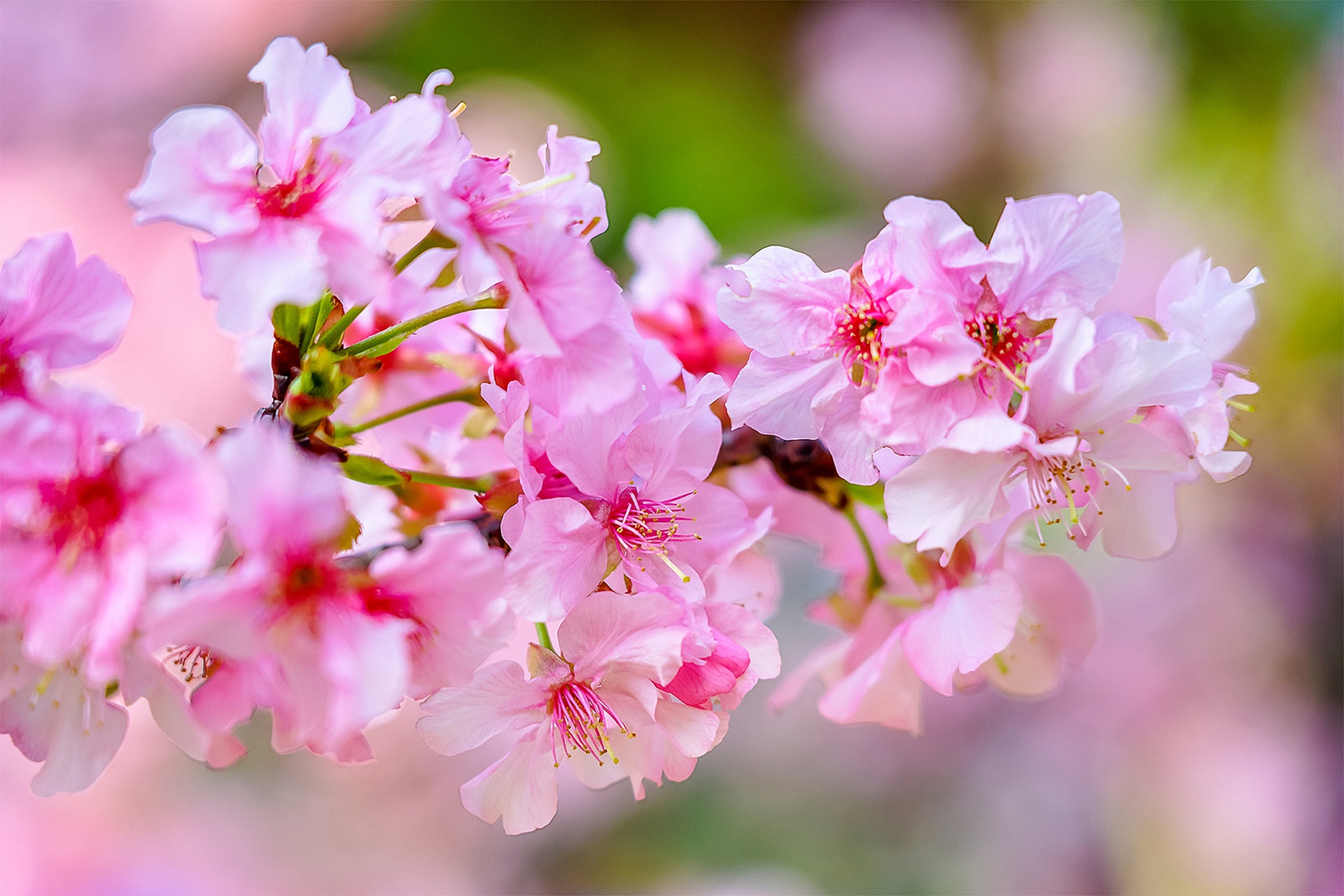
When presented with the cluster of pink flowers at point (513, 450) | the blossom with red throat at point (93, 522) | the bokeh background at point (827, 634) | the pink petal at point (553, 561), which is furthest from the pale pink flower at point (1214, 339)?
the bokeh background at point (827, 634)

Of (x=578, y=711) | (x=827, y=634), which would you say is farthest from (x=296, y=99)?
(x=827, y=634)

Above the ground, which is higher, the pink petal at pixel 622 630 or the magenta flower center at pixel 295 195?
the magenta flower center at pixel 295 195

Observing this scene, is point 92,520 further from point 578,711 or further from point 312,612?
point 578,711

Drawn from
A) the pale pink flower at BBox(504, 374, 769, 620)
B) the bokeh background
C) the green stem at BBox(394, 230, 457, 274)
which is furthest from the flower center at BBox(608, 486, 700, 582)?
the bokeh background

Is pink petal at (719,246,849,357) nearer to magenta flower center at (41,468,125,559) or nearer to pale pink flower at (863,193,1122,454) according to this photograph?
pale pink flower at (863,193,1122,454)

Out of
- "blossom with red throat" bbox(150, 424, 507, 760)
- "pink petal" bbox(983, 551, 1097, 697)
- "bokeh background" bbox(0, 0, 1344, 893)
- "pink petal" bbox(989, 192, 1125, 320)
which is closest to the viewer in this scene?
"blossom with red throat" bbox(150, 424, 507, 760)

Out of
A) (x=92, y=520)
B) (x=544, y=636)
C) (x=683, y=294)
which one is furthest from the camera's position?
(x=683, y=294)

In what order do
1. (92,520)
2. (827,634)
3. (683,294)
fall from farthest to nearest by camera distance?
(827,634) → (683,294) → (92,520)

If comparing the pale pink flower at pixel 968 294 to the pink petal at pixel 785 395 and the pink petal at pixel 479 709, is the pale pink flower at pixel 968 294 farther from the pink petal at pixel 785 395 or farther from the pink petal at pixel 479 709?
the pink petal at pixel 479 709
